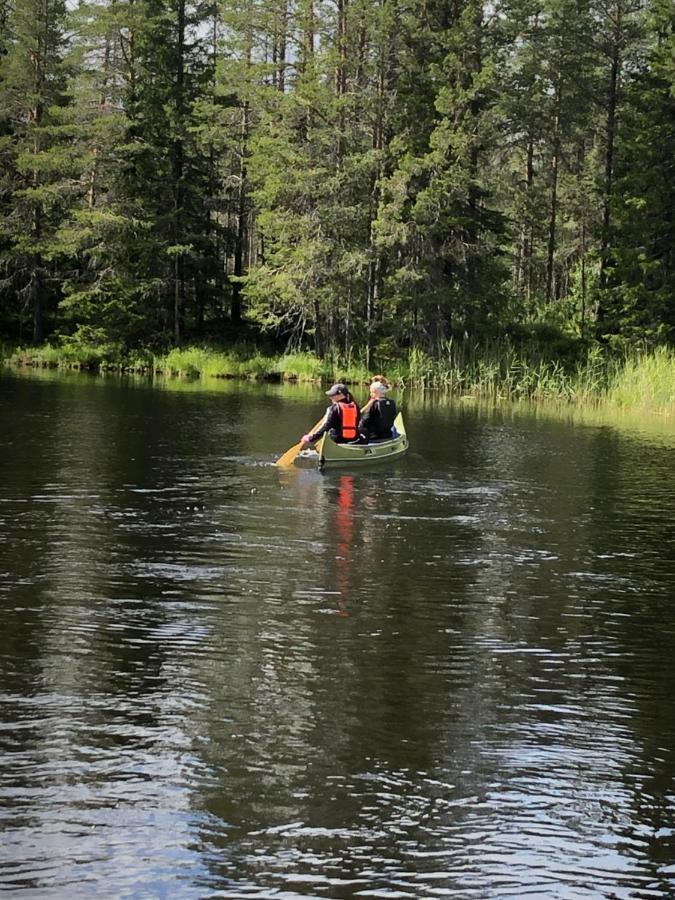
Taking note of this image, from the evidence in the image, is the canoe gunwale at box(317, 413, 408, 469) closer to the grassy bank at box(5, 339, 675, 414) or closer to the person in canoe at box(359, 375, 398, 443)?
the person in canoe at box(359, 375, 398, 443)

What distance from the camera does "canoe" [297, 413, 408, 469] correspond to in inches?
711

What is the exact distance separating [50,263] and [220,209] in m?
8.67

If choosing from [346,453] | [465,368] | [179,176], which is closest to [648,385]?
[465,368]

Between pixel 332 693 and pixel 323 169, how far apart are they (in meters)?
35.7

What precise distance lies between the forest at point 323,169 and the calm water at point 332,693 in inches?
1036

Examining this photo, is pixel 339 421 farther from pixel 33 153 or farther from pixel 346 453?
pixel 33 153

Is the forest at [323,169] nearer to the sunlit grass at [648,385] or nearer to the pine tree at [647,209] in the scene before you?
the pine tree at [647,209]

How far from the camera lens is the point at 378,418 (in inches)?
771

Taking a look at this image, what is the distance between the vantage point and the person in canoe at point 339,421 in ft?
59.8

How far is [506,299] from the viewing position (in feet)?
136

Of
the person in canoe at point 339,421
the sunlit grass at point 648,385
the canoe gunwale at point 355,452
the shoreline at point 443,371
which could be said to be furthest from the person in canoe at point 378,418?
the sunlit grass at point 648,385

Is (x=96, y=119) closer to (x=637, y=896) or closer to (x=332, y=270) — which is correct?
(x=332, y=270)

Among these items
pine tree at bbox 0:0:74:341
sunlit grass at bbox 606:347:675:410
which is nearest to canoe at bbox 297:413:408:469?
sunlit grass at bbox 606:347:675:410

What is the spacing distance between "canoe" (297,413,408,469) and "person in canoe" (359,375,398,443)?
29 centimetres
